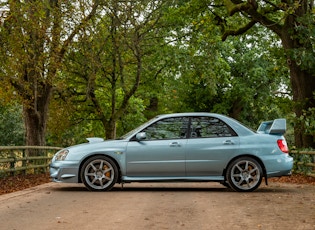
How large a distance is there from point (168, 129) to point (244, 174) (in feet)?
6.04

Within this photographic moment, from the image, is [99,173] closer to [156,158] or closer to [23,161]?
[156,158]

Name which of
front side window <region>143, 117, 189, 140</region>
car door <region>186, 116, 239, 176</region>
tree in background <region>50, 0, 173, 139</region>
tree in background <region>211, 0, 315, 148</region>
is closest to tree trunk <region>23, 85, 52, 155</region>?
tree in background <region>50, 0, 173, 139</region>

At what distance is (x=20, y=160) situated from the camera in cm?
1741

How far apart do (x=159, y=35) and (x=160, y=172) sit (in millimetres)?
19692

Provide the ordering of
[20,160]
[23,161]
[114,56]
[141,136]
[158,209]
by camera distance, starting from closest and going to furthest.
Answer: [158,209] → [141,136] → [20,160] → [23,161] → [114,56]

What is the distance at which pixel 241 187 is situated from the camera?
12664 mm

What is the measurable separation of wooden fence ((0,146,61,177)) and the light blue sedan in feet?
12.6

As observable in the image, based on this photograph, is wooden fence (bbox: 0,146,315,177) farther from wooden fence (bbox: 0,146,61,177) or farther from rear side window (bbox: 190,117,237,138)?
rear side window (bbox: 190,117,237,138)

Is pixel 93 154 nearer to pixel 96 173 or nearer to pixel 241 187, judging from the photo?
pixel 96 173

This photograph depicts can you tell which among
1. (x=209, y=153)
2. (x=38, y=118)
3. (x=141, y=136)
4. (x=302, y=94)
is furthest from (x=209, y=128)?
(x=38, y=118)

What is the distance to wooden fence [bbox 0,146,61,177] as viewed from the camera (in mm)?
16570

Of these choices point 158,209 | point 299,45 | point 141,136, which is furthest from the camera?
point 299,45

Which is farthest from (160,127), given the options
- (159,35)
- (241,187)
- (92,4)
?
(159,35)

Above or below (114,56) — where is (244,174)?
below
